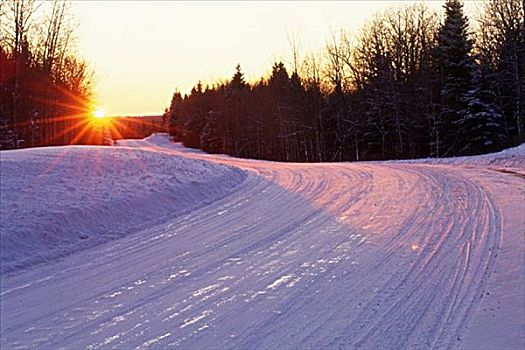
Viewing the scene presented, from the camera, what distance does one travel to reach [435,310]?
5297 millimetres

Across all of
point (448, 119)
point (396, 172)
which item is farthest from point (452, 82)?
point (396, 172)

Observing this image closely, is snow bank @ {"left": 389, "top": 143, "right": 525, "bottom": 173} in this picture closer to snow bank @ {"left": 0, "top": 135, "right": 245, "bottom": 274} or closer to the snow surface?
the snow surface

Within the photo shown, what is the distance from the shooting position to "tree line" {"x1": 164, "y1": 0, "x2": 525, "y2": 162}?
1236 inches

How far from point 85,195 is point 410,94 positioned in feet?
100

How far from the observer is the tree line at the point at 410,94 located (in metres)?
31.4

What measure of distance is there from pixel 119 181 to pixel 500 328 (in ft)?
31.8

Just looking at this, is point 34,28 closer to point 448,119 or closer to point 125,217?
point 125,217

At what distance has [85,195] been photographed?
1107 cm

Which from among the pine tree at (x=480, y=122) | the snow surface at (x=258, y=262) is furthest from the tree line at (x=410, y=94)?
the snow surface at (x=258, y=262)

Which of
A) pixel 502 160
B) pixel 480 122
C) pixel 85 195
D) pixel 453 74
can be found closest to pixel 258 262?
pixel 85 195

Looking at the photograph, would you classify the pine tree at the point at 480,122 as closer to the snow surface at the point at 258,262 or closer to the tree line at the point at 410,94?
the tree line at the point at 410,94

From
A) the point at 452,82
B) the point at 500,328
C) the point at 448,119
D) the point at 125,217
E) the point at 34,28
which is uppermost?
the point at 34,28

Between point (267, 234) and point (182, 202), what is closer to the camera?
point (267, 234)

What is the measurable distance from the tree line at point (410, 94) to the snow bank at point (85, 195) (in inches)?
694
